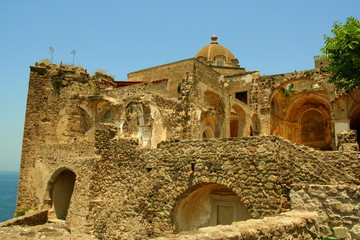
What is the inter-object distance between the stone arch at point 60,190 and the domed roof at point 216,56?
844 inches

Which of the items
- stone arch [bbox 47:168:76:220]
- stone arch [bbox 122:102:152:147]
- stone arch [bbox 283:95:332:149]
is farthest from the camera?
stone arch [bbox 283:95:332:149]

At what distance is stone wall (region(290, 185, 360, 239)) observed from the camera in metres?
7.36

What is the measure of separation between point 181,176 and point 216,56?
2795 centimetres

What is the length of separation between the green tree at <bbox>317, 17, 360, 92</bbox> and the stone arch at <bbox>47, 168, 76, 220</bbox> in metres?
15.4

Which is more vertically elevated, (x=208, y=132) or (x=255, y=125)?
(x=255, y=125)

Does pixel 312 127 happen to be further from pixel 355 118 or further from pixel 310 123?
pixel 355 118

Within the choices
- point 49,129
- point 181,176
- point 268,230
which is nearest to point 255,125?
point 49,129

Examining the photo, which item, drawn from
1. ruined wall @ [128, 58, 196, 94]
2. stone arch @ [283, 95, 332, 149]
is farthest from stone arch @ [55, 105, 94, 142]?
stone arch @ [283, 95, 332, 149]

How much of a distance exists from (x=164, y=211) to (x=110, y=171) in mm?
3438

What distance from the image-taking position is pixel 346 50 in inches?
599

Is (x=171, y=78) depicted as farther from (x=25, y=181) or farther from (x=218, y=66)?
(x=25, y=181)

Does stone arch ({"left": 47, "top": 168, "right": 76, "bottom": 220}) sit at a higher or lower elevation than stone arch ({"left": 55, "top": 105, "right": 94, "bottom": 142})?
lower

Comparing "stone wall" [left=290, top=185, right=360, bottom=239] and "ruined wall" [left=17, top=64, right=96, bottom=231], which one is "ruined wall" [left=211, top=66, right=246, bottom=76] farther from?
"stone wall" [left=290, top=185, right=360, bottom=239]

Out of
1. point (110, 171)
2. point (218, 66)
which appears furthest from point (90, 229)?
point (218, 66)
